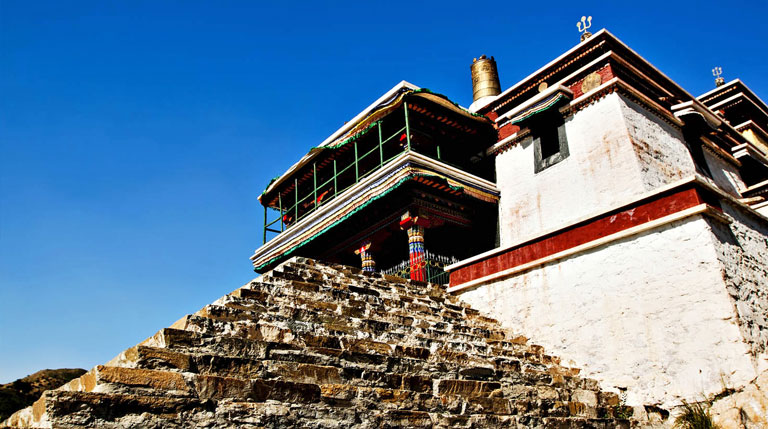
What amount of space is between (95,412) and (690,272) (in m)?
6.63

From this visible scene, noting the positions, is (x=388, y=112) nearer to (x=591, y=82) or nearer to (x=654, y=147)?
(x=591, y=82)

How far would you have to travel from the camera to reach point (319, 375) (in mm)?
4426

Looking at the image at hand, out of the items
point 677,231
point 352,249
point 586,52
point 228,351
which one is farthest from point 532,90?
point 228,351

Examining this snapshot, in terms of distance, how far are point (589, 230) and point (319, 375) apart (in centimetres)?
526

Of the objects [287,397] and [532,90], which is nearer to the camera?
[287,397]

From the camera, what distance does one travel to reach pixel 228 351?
4.32 m

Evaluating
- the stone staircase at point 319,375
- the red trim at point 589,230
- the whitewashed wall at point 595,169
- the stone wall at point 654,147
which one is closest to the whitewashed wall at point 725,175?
the stone wall at point 654,147

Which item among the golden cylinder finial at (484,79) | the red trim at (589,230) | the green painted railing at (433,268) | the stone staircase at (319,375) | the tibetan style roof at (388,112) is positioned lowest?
the stone staircase at (319,375)

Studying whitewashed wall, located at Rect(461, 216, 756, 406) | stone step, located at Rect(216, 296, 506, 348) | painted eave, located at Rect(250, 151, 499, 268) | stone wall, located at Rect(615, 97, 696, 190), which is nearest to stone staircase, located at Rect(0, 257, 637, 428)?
stone step, located at Rect(216, 296, 506, 348)

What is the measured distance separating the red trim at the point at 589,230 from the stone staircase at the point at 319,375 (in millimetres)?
1709

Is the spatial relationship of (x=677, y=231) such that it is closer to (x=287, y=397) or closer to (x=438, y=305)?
(x=438, y=305)

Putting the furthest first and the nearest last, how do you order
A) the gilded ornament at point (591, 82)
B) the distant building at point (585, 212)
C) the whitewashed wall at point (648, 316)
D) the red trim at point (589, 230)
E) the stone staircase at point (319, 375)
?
1. the gilded ornament at point (591, 82)
2. the red trim at point (589, 230)
3. the distant building at point (585, 212)
4. the whitewashed wall at point (648, 316)
5. the stone staircase at point (319, 375)

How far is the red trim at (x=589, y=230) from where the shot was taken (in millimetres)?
6973

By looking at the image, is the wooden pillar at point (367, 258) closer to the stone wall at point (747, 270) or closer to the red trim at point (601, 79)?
the red trim at point (601, 79)
